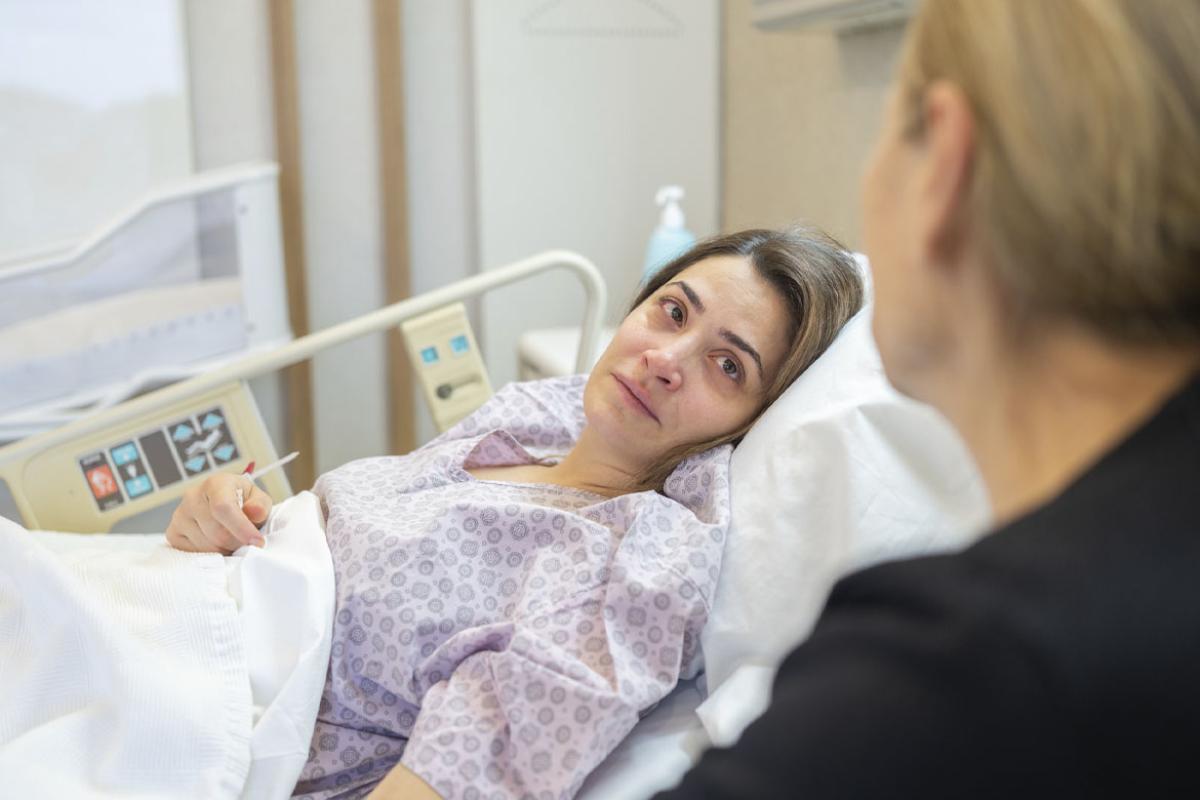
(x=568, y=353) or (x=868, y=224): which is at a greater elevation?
(x=868, y=224)

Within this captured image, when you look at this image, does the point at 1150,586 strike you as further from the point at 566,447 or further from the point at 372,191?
the point at 372,191

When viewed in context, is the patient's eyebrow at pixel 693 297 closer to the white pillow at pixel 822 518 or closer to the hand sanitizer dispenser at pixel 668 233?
the white pillow at pixel 822 518

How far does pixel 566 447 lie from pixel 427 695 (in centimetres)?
55

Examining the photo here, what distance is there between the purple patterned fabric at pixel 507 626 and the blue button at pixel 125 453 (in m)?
0.49

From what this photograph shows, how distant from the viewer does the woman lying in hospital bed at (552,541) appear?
41.8 inches

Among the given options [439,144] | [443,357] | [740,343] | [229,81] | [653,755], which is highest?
[229,81]

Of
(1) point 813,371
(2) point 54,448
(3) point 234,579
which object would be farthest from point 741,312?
(2) point 54,448

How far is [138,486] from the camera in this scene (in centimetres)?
174

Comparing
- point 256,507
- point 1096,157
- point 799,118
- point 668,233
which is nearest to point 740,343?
point 256,507

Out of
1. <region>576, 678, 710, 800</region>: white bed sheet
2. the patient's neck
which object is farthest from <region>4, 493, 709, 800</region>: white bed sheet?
the patient's neck

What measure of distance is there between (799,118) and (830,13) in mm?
490

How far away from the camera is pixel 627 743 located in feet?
3.80

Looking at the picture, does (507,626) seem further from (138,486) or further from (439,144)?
(439,144)

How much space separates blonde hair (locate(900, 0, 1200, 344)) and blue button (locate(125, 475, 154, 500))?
4.79 ft
